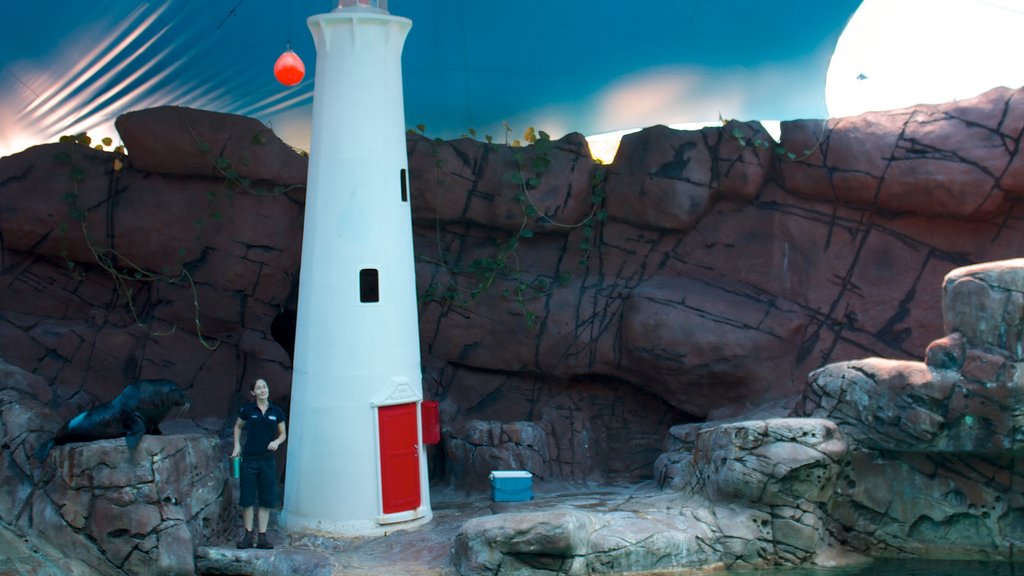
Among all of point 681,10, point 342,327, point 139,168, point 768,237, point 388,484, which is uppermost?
point 681,10

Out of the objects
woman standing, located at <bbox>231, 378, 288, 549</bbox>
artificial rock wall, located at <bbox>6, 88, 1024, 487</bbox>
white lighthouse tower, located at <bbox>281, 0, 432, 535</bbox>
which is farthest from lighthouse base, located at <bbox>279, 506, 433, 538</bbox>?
artificial rock wall, located at <bbox>6, 88, 1024, 487</bbox>

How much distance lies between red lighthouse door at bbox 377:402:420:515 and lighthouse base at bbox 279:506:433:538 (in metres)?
0.09

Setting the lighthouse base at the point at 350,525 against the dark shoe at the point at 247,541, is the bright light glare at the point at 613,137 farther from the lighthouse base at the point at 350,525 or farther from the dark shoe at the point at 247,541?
the dark shoe at the point at 247,541

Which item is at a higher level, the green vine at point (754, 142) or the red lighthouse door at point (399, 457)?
the green vine at point (754, 142)

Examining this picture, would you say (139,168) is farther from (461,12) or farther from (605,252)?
(605,252)

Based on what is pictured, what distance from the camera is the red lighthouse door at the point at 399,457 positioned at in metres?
9.91

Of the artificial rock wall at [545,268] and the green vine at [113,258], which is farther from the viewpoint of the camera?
the green vine at [113,258]

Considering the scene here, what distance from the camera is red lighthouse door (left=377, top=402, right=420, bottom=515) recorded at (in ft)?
32.5

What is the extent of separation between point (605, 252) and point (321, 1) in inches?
184

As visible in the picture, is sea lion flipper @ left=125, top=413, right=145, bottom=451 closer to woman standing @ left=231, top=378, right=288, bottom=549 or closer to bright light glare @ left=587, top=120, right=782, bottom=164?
woman standing @ left=231, top=378, right=288, bottom=549

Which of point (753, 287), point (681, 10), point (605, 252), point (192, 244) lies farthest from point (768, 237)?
point (192, 244)

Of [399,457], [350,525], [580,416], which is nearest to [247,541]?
[350,525]

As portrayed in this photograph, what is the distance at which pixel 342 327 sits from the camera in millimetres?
9945

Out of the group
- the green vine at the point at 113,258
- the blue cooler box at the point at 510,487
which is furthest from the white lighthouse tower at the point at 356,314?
the green vine at the point at 113,258
